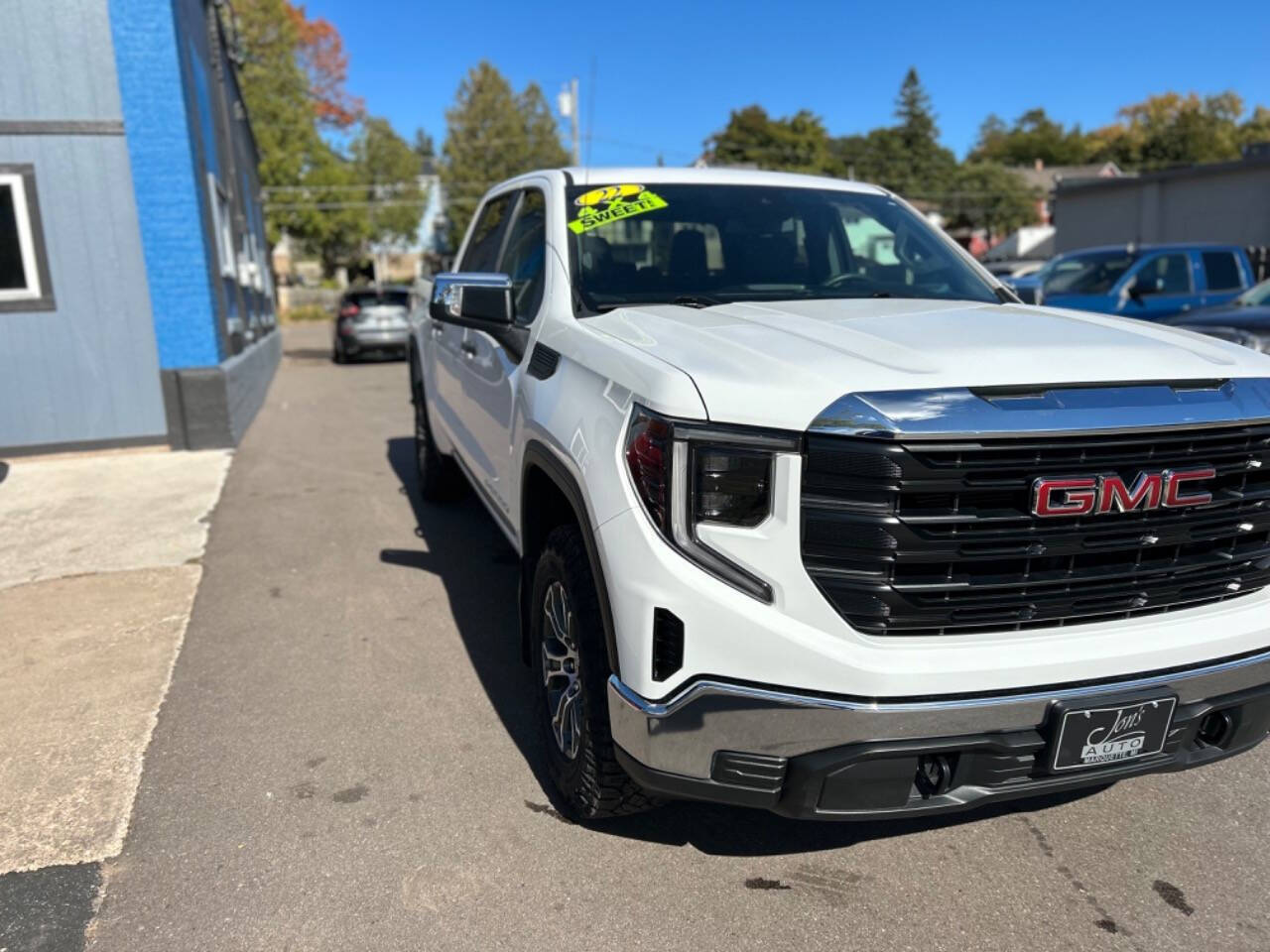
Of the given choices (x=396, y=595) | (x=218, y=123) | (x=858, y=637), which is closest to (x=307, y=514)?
(x=396, y=595)

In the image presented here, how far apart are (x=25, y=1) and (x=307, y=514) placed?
5.22 meters

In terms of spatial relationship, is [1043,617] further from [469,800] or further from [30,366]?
[30,366]

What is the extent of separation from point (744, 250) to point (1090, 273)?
9.47m

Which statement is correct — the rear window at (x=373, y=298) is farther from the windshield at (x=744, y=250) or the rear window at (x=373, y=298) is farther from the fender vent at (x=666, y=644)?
the fender vent at (x=666, y=644)

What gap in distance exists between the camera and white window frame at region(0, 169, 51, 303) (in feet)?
27.1

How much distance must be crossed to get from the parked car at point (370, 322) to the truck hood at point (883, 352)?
55.6 feet

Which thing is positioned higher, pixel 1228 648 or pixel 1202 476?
pixel 1202 476

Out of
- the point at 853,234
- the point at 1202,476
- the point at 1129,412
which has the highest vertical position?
the point at 853,234

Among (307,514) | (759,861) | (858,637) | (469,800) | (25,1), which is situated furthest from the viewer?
(25,1)

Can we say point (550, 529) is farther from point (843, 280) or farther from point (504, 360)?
point (843, 280)

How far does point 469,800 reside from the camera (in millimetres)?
3150

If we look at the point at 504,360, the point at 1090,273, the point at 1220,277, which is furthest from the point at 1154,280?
the point at 504,360

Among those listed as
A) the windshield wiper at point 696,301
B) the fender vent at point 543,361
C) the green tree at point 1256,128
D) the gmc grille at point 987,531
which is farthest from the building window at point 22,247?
the green tree at point 1256,128

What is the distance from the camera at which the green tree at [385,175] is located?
5481cm
